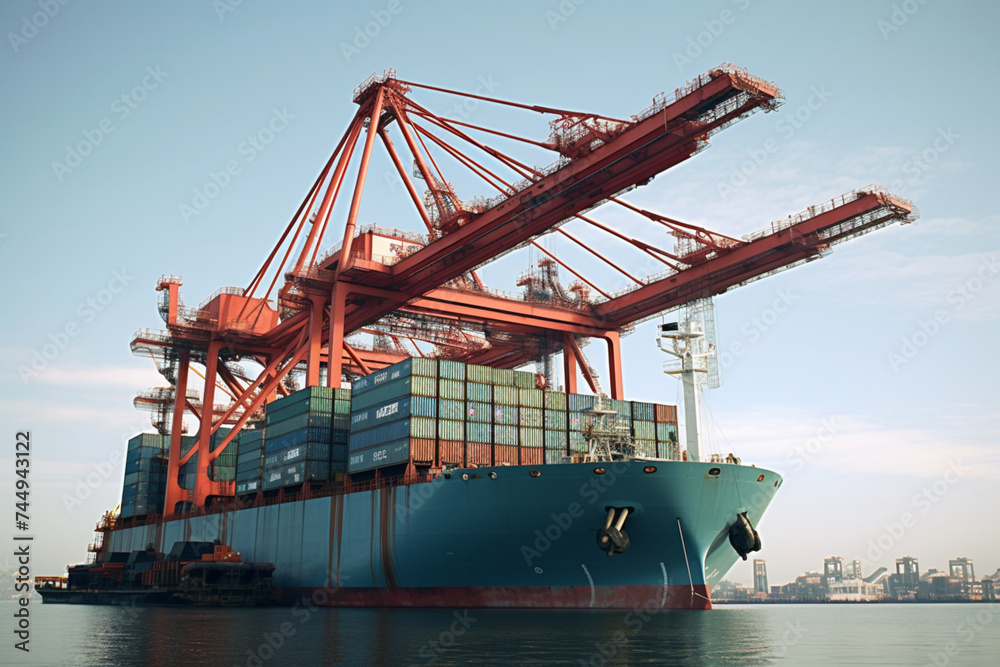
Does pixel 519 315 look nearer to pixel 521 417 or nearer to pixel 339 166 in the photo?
pixel 521 417

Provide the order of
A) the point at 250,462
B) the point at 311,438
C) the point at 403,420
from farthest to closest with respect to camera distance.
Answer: the point at 250,462 → the point at 311,438 → the point at 403,420

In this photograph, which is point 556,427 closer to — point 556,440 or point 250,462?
point 556,440

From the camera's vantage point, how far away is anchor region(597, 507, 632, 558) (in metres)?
27.2

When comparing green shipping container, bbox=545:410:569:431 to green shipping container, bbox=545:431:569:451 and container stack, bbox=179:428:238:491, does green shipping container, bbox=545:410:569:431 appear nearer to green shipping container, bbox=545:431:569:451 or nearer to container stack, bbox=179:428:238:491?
green shipping container, bbox=545:431:569:451

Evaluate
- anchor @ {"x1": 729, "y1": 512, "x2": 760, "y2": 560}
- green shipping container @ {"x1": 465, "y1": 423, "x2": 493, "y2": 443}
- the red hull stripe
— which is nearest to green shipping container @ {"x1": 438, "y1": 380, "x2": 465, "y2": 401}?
green shipping container @ {"x1": 465, "y1": 423, "x2": 493, "y2": 443}

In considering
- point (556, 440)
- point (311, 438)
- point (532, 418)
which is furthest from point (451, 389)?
point (311, 438)

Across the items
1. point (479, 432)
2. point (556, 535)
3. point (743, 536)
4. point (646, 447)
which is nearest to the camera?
point (556, 535)

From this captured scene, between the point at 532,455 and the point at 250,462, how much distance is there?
1879 cm

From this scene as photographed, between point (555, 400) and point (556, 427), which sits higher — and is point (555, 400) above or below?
above

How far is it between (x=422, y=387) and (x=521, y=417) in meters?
4.40

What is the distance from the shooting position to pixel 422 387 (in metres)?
Result: 34.7

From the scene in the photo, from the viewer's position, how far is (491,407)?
1398 inches

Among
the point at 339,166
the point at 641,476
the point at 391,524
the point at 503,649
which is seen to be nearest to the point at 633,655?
the point at 503,649

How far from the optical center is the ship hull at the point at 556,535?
28.2m
